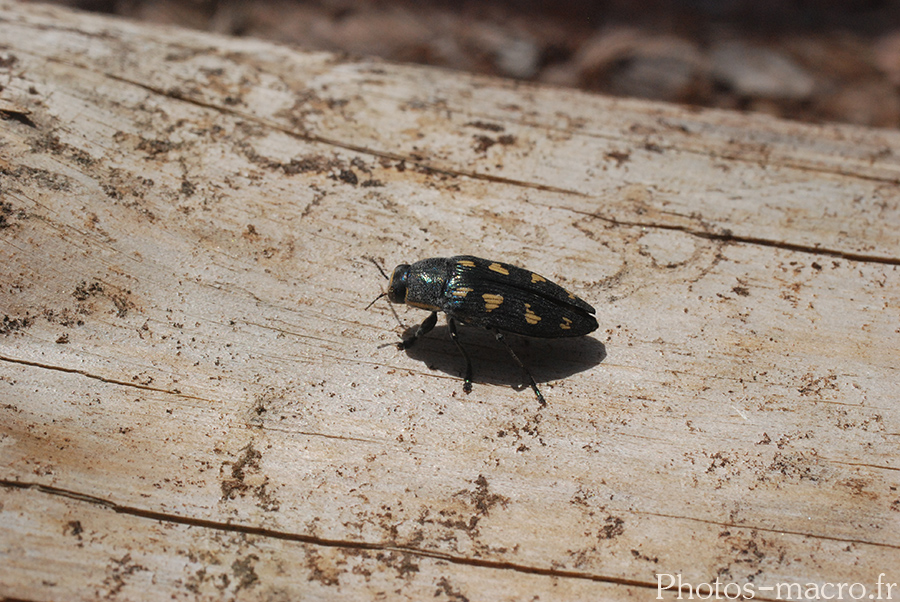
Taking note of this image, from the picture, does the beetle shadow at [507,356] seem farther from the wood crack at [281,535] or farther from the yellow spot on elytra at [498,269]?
the wood crack at [281,535]

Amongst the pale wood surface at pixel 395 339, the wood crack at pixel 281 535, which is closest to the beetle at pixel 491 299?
the pale wood surface at pixel 395 339

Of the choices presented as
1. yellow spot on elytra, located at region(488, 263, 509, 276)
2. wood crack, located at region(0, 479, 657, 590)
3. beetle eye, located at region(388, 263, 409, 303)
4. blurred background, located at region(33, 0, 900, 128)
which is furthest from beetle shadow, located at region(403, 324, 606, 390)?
blurred background, located at region(33, 0, 900, 128)

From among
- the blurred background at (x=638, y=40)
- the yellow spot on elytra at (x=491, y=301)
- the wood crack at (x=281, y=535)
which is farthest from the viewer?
the blurred background at (x=638, y=40)

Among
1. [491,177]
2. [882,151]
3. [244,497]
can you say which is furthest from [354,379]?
[882,151]

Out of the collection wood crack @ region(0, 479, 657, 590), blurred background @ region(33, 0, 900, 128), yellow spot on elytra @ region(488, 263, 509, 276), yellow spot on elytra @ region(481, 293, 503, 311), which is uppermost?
blurred background @ region(33, 0, 900, 128)

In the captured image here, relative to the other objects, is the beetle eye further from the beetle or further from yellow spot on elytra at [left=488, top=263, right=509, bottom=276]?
yellow spot on elytra at [left=488, top=263, right=509, bottom=276]

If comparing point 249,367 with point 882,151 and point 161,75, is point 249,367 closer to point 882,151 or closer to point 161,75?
point 161,75

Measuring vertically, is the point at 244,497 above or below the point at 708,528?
below
